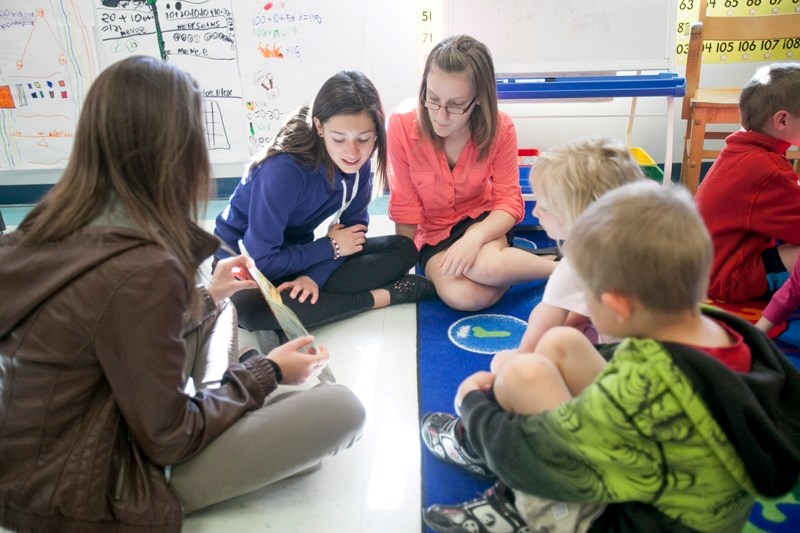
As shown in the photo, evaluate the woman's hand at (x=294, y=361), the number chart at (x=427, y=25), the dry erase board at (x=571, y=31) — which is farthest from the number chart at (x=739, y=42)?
the woman's hand at (x=294, y=361)

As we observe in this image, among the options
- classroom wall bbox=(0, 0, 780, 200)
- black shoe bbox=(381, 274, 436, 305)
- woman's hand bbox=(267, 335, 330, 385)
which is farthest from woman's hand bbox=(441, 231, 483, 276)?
classroom wall bbox=(0, 0, 780, 200)

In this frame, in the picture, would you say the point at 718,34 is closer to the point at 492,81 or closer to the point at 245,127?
the point at 492,81

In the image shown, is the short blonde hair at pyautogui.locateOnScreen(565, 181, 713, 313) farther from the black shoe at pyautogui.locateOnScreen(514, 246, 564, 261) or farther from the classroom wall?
the classroom wall

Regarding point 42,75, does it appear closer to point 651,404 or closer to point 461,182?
point 461,182

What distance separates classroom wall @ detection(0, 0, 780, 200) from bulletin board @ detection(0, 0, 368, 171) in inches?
2.8

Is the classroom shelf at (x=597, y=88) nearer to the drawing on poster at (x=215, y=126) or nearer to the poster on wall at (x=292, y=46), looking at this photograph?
the poster on wall at (x=292, y=46)

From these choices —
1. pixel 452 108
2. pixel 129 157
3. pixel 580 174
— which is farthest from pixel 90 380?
pixel 452 108

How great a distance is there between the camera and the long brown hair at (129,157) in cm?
82

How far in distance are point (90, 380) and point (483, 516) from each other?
1.99ft

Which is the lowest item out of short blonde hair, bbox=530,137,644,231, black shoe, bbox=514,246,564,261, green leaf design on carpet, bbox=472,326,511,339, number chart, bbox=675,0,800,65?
green leaf design on carpet, bbox=472,326,511,339

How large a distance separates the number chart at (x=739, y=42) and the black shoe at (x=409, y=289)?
1.67m

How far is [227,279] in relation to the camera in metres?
1.25

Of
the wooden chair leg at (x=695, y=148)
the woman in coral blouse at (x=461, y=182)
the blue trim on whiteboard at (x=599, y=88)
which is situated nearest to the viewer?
the woman in coral blouse at (x=461, y=182)

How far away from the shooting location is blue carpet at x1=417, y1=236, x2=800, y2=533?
998mm
